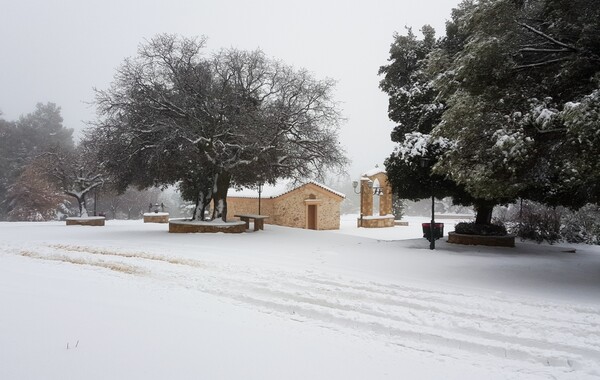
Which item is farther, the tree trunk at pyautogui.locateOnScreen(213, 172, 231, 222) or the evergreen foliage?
the tree trunk at pyautogui.locateOnScreen(213, 172, 231, 222)

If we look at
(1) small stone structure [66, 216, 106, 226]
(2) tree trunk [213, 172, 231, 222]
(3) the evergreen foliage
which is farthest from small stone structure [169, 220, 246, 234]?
(3) the evergreen foliage

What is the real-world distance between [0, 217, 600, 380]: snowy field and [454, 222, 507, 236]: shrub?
5.06 m

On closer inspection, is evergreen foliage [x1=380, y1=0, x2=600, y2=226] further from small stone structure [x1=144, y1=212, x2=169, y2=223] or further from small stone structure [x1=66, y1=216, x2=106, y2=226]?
small stone structure [x1=144, y1=212, x2=169, y2=223]

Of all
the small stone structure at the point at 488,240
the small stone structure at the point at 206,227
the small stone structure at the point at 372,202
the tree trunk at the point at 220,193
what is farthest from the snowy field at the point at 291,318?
the small stone structure at the point at 372,202

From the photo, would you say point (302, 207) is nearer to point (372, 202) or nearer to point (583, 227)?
point (372, 202)

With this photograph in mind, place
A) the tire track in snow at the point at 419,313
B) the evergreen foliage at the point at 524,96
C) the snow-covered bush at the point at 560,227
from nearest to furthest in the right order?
the tire track in snow at the point at 419,313 → the evergreen foliage at the point at 524,96 → the snow-covered bush at the point at 560,227

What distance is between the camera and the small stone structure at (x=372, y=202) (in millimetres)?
33969

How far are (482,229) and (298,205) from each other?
16.4 meters

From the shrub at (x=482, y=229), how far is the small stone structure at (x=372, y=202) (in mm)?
16667

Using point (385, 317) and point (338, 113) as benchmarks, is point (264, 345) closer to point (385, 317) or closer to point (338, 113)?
point (385, 317)

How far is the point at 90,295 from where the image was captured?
6.66m

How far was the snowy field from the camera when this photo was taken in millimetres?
4180

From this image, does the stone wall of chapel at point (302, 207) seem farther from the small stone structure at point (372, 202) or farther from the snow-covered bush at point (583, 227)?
the snow-covered bush at point (583, 227)

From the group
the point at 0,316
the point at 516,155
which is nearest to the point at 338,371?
the point at 0,316
